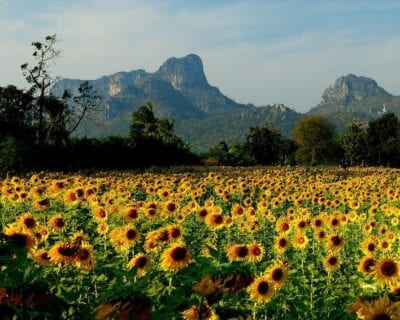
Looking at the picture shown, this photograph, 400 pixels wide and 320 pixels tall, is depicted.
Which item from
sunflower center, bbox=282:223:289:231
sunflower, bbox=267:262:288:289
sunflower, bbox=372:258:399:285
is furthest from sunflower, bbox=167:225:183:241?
sunflower center, bbox=282:223:289:231

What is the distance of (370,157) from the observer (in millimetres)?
86125

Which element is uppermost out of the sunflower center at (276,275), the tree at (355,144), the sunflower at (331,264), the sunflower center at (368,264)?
the tree at (355,144)

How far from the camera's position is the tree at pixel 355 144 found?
87000mm

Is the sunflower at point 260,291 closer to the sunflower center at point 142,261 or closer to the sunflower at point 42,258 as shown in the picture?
the sunflower center at point 142,261

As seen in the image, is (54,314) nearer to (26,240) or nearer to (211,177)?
(26,240)

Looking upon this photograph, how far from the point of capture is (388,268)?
4848 millimetres

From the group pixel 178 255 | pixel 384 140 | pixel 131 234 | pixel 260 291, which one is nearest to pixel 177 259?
pixel 178 255

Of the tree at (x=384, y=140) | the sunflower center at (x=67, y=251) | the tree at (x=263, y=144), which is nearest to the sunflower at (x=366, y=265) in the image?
the sunflower center at (x=67, y=251)

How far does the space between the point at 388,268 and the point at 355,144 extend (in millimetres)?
85410

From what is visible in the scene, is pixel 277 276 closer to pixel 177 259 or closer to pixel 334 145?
pixel 177 259

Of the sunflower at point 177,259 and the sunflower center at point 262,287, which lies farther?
the sunflower center at point 262,287

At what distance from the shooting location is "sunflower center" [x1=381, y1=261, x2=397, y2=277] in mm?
4824

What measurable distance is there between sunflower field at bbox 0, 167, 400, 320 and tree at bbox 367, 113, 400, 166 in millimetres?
69844

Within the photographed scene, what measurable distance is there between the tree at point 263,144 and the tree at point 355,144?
1096cm
